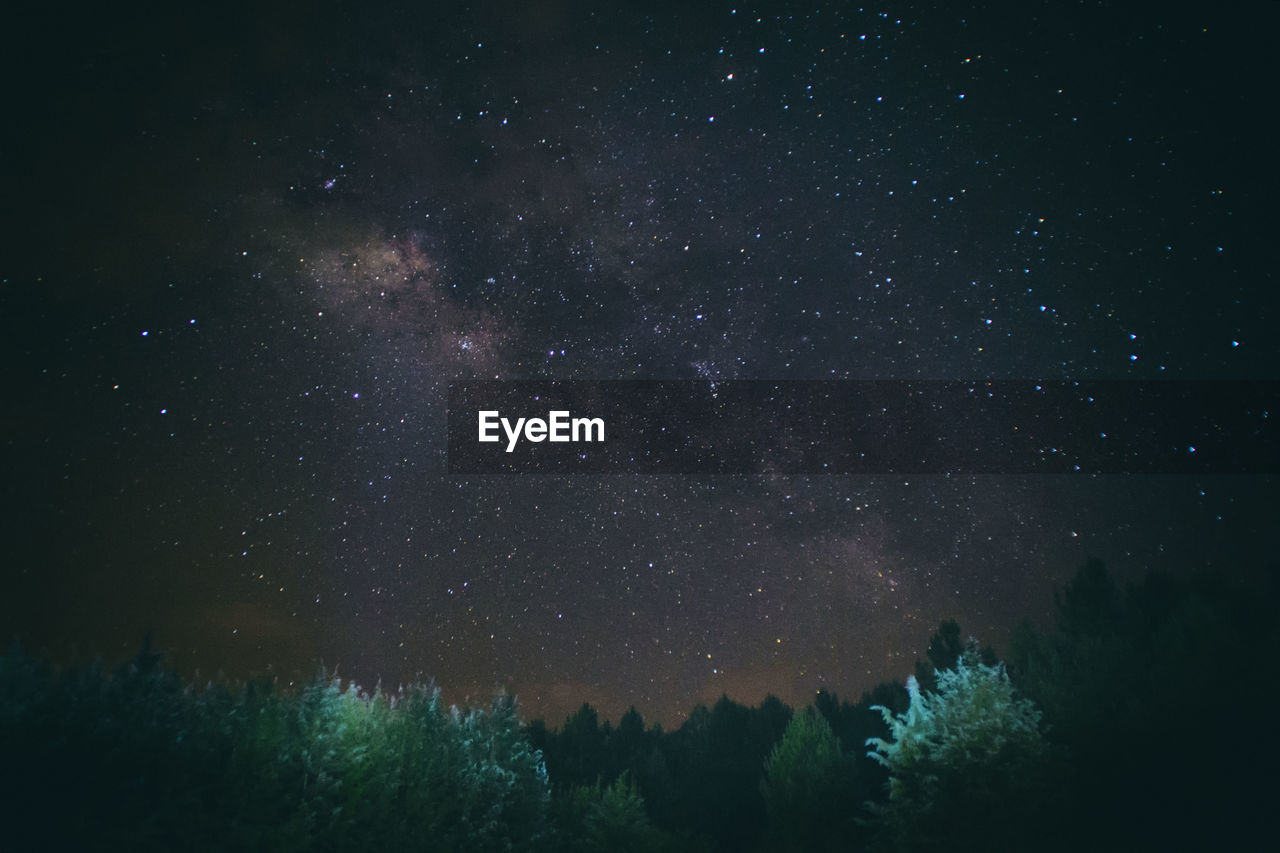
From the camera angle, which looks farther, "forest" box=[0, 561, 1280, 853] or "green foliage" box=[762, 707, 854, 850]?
"green foliage" box=[762, 707, 854, 850]

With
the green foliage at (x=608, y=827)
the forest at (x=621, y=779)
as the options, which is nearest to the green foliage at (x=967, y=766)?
the forest at (x=621, y=779)

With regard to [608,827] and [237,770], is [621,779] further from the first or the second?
[237,770]

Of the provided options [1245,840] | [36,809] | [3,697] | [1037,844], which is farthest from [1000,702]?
[3,697]

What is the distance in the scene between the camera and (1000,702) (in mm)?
21703

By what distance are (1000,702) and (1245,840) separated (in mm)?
7313

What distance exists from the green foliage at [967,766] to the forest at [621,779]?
6 centimetres

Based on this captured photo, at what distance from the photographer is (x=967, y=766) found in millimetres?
21297

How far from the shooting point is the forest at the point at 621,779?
691 inches

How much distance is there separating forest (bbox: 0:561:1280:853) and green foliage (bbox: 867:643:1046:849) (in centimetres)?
6

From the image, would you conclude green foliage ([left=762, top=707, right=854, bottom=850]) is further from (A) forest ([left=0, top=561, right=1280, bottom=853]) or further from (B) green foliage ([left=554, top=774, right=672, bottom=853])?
(B) green foliage ([left=554, top=774, right=672, bottom=853])

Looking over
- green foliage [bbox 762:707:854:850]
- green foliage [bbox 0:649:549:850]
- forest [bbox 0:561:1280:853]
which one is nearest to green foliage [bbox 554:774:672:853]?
forest [bbox 0:561:1280:853]

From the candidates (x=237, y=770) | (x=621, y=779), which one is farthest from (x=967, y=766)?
(x=237, y=770)

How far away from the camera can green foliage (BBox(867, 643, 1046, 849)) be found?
66.9ft

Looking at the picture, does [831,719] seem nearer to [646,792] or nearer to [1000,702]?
[646,792]
